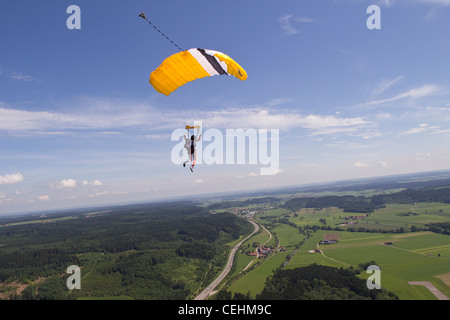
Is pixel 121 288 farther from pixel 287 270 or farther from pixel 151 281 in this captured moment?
pixel 287 270

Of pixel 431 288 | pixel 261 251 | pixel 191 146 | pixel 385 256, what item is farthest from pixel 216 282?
pixel 191 146

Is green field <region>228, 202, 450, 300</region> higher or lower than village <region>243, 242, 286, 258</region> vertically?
higher

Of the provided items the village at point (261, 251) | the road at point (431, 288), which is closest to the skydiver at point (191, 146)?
the road at point (431, 288)

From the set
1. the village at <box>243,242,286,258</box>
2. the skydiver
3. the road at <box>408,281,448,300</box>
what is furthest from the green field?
the skydiver

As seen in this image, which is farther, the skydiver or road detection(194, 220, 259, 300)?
road detection(194, 220, 259, 300)

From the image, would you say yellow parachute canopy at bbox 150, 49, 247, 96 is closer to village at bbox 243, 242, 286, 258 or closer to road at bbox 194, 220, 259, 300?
road at bbox 194, 220, 259, 300

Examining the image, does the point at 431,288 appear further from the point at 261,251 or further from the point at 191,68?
the point at 191,68

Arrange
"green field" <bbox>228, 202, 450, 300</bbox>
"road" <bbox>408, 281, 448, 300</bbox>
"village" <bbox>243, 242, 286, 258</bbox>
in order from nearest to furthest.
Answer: "road" <bbox>408, 281, 448, 300</bbox> < "green field" <bbox>228, 202, 450, 300</bbox> < "village" <bbox>243, 242, 286, 258</bbox>
